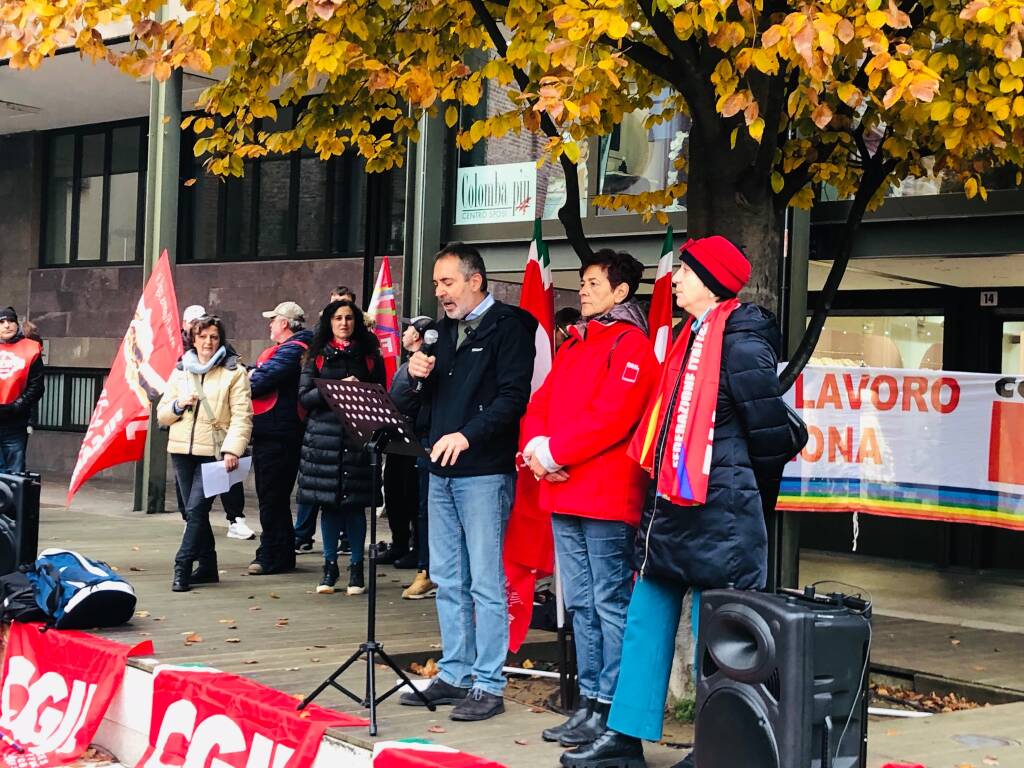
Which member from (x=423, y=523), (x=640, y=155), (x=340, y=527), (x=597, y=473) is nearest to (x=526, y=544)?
(x=597, y=473)

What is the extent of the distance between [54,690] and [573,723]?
9.21 feet

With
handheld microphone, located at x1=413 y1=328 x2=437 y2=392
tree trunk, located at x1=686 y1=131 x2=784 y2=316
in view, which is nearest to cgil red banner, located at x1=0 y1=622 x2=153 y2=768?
handheld microphone, located at x1=413 y1=328 x2=437 y2=392

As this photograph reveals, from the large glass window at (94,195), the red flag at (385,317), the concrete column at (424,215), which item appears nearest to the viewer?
the red flag at (385,317)

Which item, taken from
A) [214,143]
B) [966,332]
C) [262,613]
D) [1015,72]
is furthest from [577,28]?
[966,332]

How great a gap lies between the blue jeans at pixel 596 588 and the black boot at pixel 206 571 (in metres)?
4.58

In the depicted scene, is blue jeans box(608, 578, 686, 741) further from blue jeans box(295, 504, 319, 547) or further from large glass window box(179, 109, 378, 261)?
large glass window box(179, 109, 378, 261)

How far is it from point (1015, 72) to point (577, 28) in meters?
1.79

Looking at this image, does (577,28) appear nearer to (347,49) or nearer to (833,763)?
(347,49)

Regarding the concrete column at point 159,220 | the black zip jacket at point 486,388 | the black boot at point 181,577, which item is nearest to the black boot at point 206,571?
the black boot at point 181,577

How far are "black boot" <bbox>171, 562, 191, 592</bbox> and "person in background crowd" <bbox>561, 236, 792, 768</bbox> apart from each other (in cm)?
470

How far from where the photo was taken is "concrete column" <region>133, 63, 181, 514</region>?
14.2 meters

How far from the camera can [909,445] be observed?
946 cm

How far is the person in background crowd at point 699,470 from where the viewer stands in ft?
15.6

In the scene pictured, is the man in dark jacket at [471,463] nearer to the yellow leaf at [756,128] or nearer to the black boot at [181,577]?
the yellow leaf at [756,128]
